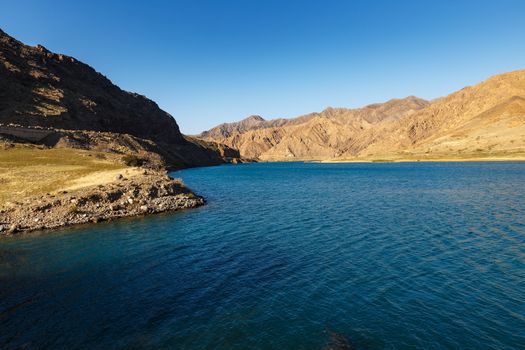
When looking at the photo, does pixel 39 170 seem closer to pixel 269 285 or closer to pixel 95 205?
pixel 95 205

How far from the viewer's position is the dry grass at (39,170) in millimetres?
54250

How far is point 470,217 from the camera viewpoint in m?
44.9

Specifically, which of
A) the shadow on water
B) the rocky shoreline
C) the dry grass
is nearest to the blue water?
the shadow on water

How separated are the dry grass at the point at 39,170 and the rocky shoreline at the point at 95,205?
4627 millimetres

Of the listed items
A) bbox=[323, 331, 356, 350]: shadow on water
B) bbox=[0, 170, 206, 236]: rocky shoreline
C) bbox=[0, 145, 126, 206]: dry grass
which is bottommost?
bbox=[323, 331, 356, 350]: shadow on water

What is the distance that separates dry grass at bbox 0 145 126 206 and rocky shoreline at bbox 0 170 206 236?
4627 millimetres

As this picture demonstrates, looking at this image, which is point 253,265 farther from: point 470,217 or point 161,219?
point 470,217

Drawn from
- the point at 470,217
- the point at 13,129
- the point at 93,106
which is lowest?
the point at 470,217

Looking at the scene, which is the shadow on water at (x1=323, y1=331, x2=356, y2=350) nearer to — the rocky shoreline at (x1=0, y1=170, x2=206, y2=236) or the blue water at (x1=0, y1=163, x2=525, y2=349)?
the blue water at (x1=0, y1=163, x2=525, y2=349)

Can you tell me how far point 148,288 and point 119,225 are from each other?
77.8 ft

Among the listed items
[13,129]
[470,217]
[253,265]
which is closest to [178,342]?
[253,265]

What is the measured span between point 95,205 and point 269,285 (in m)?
36.8

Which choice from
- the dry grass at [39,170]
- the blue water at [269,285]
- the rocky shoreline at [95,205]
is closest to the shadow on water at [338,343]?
the blue water at [269,285]

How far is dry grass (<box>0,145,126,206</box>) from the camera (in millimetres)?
54250
